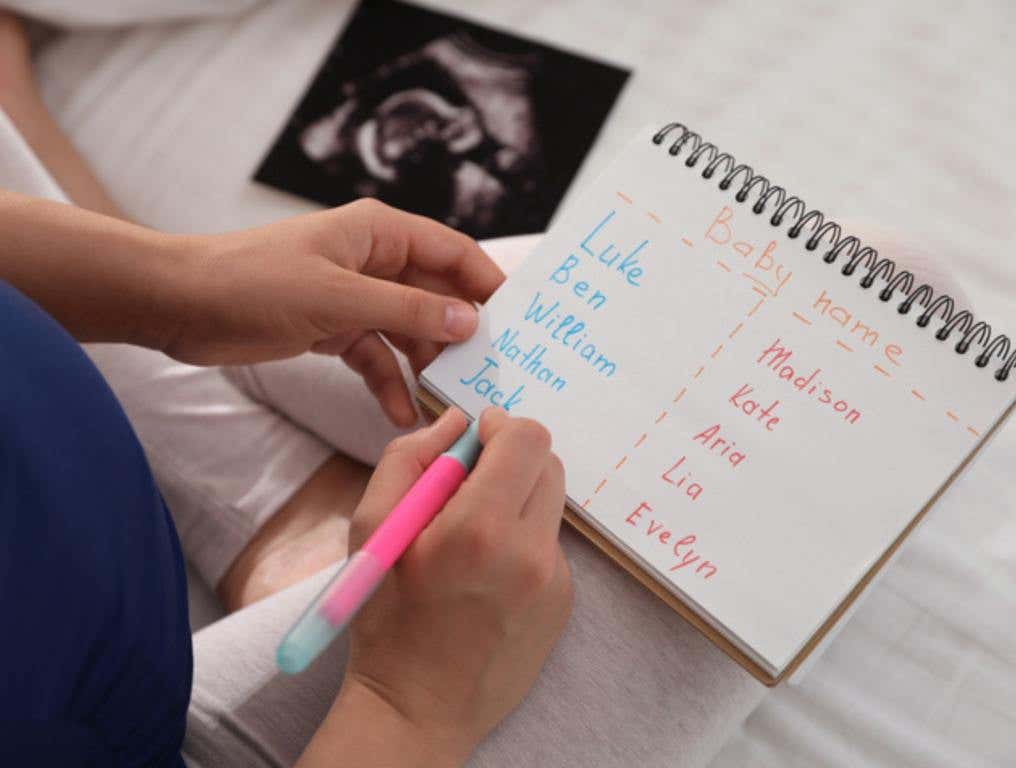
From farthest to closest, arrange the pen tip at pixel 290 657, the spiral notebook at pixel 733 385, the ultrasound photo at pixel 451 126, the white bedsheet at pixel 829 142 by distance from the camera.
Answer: the ultrasound photo at pixel 451 126 → the white bedsheet at pixel 829 142 → the spiral notebook at pixel 733 385 → the pen tip at pixel 290 657

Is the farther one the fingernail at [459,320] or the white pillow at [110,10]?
the white pillow at [110,10]

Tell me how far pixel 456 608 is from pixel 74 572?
0.57ft

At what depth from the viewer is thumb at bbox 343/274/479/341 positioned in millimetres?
500

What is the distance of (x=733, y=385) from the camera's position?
49cm

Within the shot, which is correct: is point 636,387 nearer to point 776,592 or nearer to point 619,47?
point 776,592

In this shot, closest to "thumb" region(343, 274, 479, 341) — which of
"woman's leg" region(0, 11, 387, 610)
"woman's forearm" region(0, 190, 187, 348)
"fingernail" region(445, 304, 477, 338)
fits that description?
"fingernail" region(445, 304, 477, 338)

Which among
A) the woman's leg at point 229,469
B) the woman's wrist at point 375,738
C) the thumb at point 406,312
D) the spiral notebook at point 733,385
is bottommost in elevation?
the woman's leg at point 229,469

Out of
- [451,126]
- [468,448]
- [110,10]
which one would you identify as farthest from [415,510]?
[110,10]

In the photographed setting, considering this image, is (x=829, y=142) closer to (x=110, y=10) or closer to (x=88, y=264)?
(x=88, y=264)

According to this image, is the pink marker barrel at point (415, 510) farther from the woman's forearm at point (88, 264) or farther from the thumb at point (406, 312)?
the woman's forearm at point (88, 264)

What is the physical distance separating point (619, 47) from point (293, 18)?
37cm

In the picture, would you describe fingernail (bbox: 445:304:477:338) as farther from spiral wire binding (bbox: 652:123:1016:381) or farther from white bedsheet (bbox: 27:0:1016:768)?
white bedsheet (bbox: 27:0:1016:768)

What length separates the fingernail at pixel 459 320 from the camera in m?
0.51

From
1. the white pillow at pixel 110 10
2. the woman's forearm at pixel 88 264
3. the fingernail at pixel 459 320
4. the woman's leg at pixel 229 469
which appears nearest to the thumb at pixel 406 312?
the fingernail at pixel 459 320
